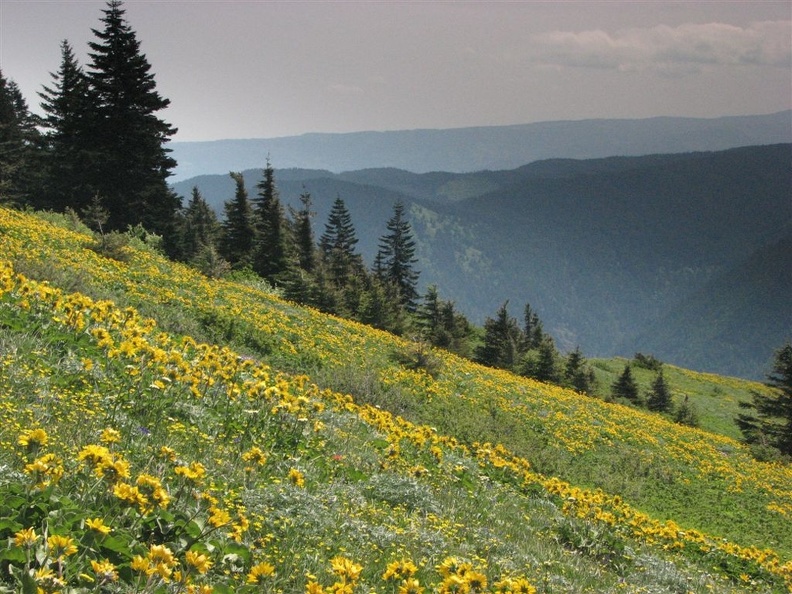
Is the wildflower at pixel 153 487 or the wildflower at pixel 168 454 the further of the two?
the wildflower at pixel 168 454

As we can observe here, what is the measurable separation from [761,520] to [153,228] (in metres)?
28.9

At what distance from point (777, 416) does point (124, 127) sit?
125ft

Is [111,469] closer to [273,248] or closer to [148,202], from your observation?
[148,202]

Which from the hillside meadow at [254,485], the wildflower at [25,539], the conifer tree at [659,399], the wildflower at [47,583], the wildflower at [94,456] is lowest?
the conifer tree at [659,399]

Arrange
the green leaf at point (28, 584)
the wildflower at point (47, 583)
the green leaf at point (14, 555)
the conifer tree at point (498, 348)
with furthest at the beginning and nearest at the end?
the conifer tree at point (498, 348)
the green leaf at point (14, 555)
the green leaf at point (28, 584)
the wildflower at point (47, 583)

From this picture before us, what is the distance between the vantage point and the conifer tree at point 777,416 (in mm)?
28516

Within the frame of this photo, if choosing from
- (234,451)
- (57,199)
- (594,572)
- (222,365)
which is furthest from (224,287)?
(57,199)

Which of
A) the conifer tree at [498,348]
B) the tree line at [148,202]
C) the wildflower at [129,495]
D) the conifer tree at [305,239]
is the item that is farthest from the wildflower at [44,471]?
the conifer tree at [305,239]

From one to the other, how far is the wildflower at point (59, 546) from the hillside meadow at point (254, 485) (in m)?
0.02

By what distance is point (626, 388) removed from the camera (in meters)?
38.5

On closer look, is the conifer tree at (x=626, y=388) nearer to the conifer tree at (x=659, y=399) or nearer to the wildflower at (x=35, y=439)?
the conifer tree at (x=659, y=399)

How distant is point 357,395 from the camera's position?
1273 cm

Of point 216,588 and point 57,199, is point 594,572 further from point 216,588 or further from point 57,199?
point 57,199

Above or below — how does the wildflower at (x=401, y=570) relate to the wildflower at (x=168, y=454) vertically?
below
